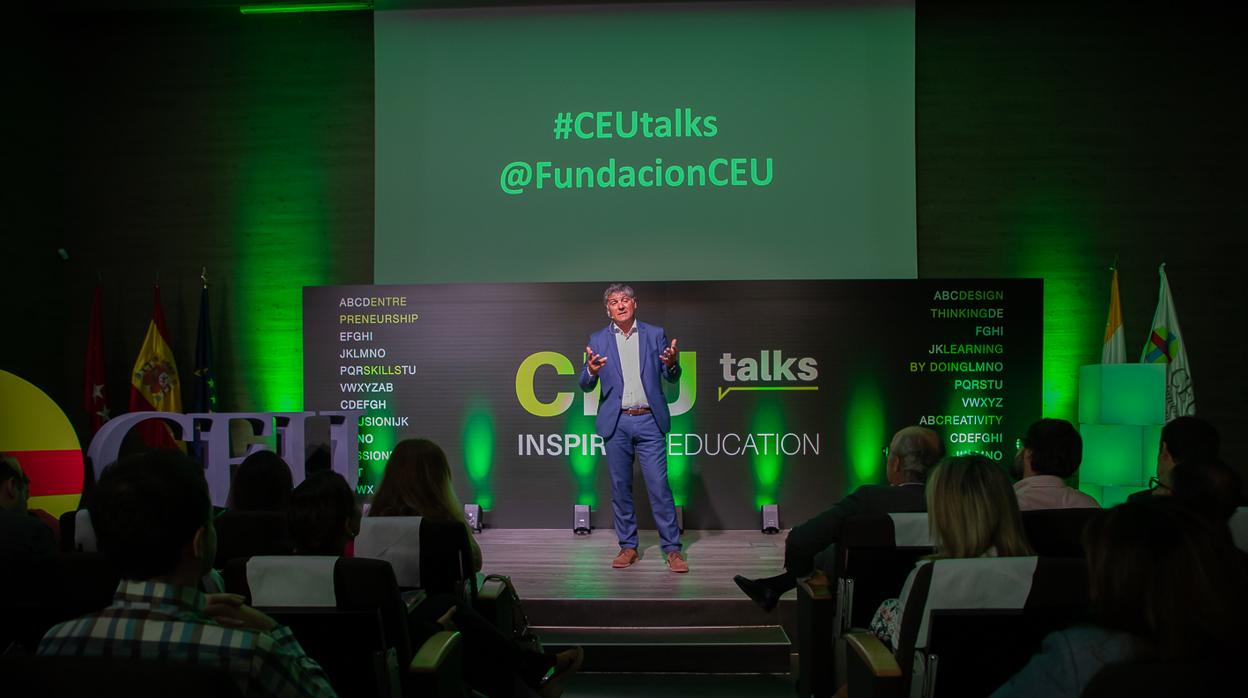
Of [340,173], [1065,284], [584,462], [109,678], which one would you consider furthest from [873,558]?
[340,173]

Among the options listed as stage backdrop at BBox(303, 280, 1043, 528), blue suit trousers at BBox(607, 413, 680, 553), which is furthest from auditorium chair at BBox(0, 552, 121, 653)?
stage backdrop at BBox(303, 280, 1043, 528)

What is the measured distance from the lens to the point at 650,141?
668 centimetres

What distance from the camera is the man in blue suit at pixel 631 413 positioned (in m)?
5.27

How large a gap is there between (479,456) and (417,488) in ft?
11.4

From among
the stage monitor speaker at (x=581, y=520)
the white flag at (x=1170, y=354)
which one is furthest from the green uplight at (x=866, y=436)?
the white flag at (x=1170, y=354)

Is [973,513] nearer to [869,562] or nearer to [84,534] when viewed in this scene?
[869,562]

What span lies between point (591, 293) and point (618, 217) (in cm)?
68

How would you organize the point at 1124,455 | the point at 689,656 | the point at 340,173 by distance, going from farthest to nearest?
the point at 340,173 → the point at 1124,455 → the point at 689,656

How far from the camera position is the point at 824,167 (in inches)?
260

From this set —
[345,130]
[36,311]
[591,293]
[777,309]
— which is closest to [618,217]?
[591,293]

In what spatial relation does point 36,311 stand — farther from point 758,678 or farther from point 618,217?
point 758,678

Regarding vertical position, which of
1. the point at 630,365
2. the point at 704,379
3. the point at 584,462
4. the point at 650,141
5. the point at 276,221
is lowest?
the point at 584,462

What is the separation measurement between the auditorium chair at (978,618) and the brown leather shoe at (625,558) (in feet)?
10.3

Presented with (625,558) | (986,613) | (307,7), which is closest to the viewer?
(986,613)
